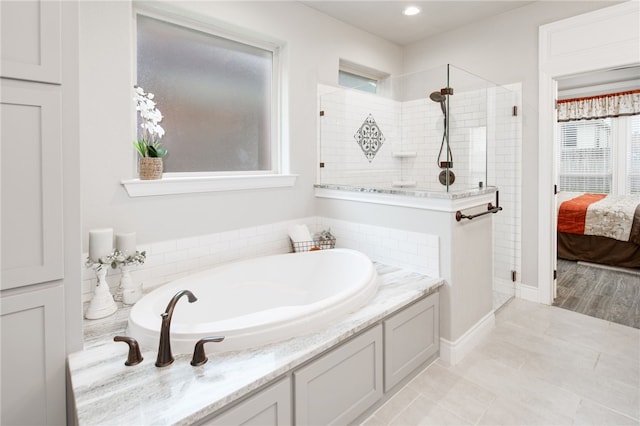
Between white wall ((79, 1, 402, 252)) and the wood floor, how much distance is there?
2.66 metres

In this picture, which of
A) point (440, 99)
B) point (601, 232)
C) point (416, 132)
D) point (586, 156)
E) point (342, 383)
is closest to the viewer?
point (342, 383)

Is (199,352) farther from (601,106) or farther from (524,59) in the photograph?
(601,106)

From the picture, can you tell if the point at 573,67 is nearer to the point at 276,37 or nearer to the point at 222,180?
the point at 276,37

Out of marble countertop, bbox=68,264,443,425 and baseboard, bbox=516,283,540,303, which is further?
baseboard, bbox=516,283,540,303

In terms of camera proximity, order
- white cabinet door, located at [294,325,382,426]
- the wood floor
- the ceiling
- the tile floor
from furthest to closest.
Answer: the ceiling → the wood floor → the tile floor → white cabinet door, located at [294,325,382,426]

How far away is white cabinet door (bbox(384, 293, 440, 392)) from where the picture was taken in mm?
1957

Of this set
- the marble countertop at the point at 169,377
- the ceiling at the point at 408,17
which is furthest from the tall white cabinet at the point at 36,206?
the ceiling at the point at 408,17

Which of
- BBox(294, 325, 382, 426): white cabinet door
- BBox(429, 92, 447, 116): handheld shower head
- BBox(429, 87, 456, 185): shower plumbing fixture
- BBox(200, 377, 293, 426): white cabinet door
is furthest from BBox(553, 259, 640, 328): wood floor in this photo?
BBox(200, 377, 293, 426): white cabinet door

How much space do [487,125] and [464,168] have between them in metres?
0.89

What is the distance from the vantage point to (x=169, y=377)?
1314 millimetres

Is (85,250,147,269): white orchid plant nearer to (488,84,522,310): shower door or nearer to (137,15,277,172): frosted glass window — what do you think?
(137,15,277,172): frosted glass window

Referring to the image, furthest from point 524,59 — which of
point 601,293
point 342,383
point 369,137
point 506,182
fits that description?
point 342,383

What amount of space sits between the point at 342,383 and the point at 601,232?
4427 mm

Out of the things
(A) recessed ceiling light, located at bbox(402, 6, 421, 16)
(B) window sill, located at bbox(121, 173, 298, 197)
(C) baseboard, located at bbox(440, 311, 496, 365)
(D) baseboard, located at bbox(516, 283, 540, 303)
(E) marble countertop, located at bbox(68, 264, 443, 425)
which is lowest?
(C) baseboard, located at bbox(440, 311, 496, 365)
